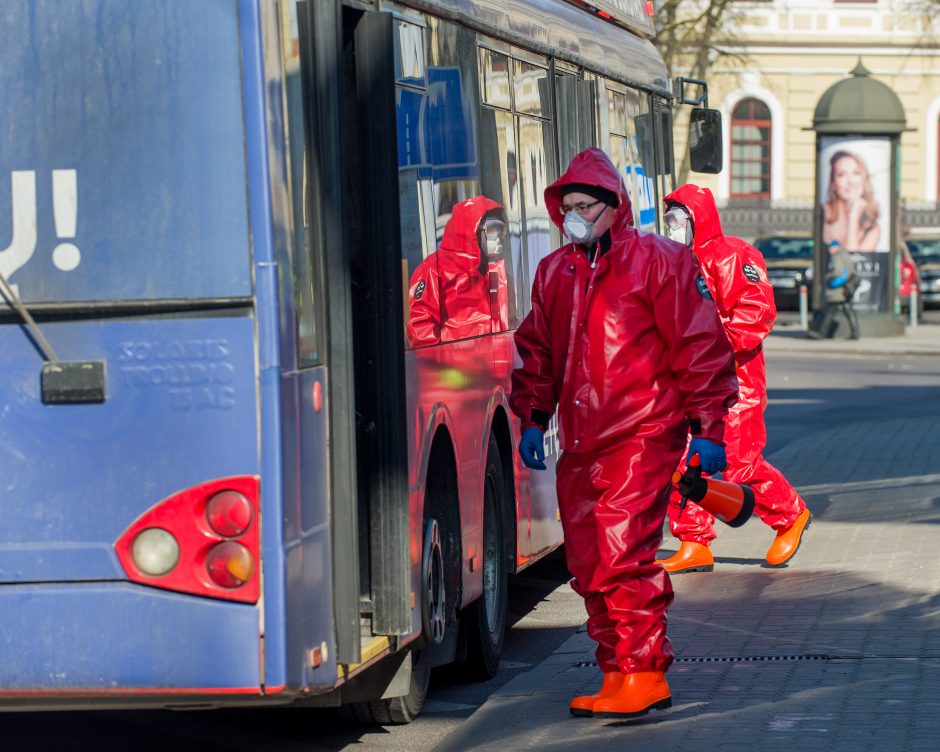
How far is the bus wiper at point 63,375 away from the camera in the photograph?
17.1 ft

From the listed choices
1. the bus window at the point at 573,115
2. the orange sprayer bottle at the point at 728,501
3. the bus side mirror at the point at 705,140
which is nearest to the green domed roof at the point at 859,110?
the bus side mirror at the point at 705,140

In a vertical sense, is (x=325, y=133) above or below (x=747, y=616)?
above

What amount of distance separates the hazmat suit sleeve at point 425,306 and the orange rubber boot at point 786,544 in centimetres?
376

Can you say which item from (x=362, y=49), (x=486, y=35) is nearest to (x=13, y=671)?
(x=362, y=49)

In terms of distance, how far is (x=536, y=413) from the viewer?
6785 millimetres

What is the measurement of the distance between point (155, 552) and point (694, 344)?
6.99ft

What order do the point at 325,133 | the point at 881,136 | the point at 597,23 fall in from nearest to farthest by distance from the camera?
the point at 325,133 → the point at 597,23 → the point at 881,136

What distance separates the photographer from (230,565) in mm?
5156

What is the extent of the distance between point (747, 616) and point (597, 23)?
372 centimetres

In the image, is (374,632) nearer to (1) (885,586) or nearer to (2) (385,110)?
(2) (385,110)

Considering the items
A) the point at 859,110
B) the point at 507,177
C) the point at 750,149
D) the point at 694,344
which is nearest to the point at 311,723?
the point at 694,344

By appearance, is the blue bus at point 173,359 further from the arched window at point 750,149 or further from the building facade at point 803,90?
the arched window at point 750,149

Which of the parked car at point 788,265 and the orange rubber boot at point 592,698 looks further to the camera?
the parked car at point 788,265

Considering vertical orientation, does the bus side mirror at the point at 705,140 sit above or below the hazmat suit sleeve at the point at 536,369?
above
